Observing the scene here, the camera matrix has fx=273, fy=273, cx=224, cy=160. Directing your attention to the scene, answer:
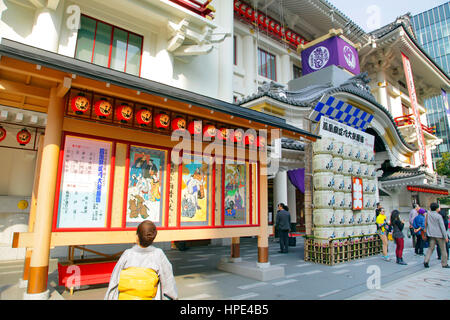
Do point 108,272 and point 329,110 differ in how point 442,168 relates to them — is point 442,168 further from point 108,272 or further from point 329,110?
point 108,272

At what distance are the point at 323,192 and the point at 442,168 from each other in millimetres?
31355

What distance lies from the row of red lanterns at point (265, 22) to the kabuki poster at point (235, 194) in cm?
1240

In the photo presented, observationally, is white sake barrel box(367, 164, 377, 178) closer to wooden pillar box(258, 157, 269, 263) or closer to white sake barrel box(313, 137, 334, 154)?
white sake barrel box(313, 137, 334, 154)

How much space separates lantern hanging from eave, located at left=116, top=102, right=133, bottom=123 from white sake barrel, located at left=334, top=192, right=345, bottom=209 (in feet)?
24.4

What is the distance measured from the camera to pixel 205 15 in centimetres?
1123

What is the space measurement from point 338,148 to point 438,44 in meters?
71.1

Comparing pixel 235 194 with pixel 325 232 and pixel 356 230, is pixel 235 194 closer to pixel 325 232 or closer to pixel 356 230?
pixel 325 232

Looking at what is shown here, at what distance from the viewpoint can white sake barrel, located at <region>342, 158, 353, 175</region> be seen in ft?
33.8

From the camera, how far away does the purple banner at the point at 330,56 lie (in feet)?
48.1

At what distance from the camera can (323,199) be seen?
926 cm

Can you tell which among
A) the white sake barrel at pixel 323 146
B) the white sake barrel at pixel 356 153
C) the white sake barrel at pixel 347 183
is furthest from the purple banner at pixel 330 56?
the white sake barrel at pixel 347 183

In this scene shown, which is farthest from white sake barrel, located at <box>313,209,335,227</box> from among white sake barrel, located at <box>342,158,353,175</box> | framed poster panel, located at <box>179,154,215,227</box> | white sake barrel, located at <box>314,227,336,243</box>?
framed poster panel, located at <box>179,154,215,227</box>

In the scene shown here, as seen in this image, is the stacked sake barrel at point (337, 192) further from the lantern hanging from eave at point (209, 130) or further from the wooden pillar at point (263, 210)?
the lantern hanging from eave at point (209, 130)

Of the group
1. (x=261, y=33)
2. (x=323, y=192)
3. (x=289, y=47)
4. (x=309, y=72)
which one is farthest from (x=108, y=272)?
(x=289, y=47)
